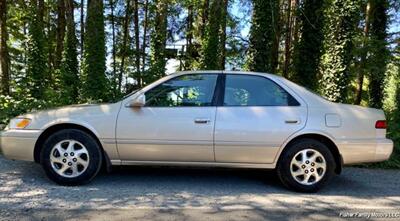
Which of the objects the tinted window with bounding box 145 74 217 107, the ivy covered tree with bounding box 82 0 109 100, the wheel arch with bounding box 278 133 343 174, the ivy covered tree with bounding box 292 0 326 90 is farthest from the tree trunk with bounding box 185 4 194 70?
the wheel arch with bounding box 278 133 343 174

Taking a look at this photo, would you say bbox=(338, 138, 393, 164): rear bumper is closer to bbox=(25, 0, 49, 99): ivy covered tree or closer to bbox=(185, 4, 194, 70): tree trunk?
bbox=(25, 0, 49, 99): ivy covered tree

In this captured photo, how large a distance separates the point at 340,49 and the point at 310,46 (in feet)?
8.62

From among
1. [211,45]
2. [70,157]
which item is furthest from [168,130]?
[211,45]

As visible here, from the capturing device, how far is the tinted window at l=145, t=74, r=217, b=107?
219 inches

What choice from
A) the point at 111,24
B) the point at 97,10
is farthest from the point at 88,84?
the point at 111,24

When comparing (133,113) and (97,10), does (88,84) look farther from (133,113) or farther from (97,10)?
(133,113)

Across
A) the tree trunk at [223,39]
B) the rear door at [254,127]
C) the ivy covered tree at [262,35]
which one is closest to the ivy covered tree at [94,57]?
the ivy covered tree at [262,35]

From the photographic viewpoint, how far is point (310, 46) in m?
16.7

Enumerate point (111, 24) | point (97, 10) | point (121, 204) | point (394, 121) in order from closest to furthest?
point (121, 204)
point (394, 121)
point (97, 10)
point (111, 24)

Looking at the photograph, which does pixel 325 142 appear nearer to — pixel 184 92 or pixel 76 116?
pixel 184 92

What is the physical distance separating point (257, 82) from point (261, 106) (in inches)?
15.6

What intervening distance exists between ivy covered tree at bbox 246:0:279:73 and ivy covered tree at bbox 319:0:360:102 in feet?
7.14

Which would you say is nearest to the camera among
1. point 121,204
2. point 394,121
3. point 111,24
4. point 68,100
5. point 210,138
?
point 121,204

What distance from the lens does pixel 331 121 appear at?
214 inches
